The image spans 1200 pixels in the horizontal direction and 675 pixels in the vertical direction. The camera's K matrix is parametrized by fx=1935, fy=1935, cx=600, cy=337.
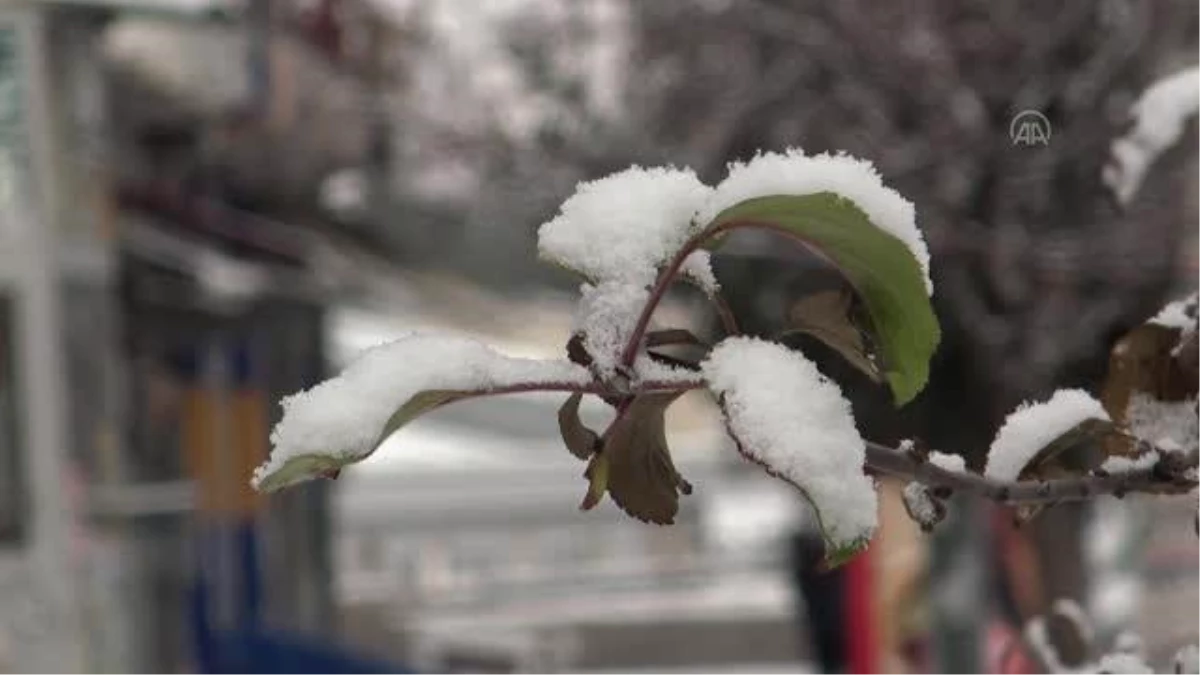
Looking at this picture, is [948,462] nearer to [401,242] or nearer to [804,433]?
[804,433]

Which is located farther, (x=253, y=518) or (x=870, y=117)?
(x=253, y=518)

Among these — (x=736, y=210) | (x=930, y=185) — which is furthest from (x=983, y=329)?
(x=736, y=210)

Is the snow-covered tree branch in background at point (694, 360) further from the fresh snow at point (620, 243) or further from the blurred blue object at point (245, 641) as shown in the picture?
the blurred blue object at point (245, 641)

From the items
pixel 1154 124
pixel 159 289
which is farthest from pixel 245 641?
pixel 1154 124

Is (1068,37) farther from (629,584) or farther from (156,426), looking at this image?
(629,584)

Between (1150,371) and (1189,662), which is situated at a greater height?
(1150,371)

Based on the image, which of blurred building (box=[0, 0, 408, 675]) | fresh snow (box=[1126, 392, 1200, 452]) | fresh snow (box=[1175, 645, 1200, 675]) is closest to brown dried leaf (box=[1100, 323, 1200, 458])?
fresh snow (box=[1126, 392, 1200, 452])

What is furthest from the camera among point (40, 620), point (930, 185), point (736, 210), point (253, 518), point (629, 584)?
point (629, 584)

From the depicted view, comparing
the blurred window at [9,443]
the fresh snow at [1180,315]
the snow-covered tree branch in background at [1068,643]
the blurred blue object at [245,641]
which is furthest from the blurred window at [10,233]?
the fresh snow at [1180,315]

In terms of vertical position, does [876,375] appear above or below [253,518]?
below
